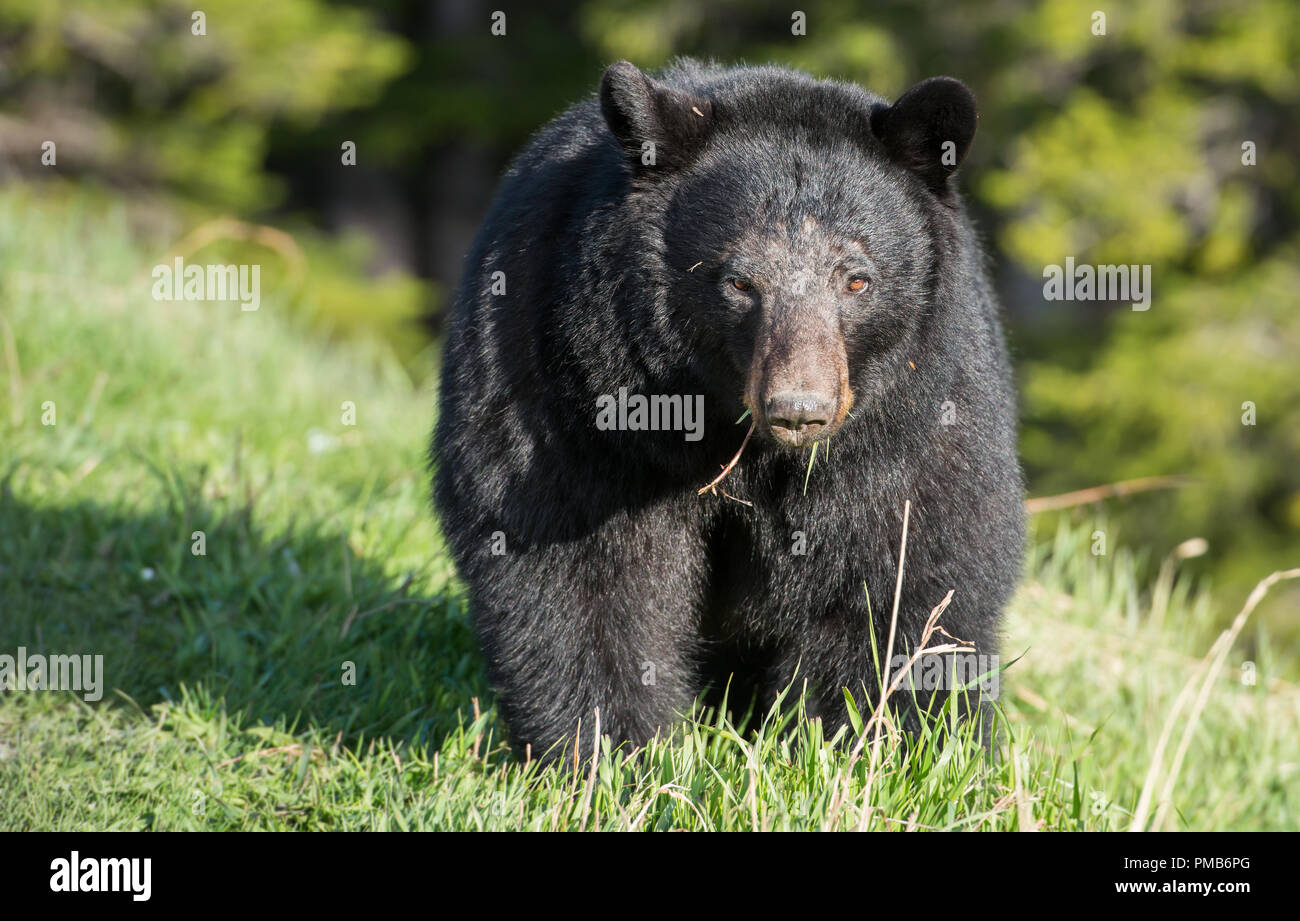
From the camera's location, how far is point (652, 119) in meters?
3.17

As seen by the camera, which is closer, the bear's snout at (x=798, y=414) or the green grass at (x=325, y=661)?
the bear's snout at (x=798, y=414)

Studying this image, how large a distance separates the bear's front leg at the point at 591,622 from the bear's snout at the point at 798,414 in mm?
554

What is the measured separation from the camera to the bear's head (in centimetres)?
310

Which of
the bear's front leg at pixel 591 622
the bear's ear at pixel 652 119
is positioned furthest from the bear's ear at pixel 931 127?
the bear's front leg at pixel 591 622

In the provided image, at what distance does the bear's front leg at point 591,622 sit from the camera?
3311 millimetres

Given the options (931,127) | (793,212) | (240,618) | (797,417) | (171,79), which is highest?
(171,79)

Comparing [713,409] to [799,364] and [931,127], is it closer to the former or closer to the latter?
[799,364]

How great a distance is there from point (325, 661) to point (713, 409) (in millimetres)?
1511

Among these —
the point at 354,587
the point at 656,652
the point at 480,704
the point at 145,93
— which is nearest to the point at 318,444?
the point at 354,587

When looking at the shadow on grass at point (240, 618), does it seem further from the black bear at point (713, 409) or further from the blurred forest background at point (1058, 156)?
the blurred forest background at point (1058, 156)

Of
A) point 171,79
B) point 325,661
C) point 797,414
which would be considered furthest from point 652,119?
point 171,79

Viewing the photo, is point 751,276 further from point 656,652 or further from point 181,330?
point 181,330
